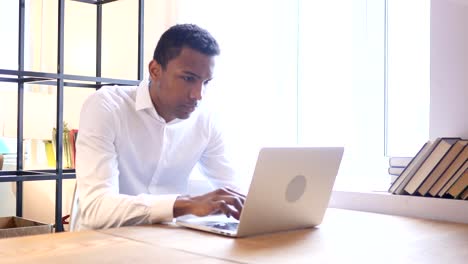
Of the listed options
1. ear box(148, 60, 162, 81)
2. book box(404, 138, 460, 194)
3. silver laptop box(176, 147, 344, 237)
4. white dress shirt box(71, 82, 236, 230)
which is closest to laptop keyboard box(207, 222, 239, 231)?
silver laptop box(176, 147, 344, 237)

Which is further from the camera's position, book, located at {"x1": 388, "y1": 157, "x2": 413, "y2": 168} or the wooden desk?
book, located at {"x1": 388, "y1": 157, "x2": 413, "y2": 168}

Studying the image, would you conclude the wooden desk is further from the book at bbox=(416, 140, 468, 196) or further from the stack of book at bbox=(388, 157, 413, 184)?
the stack of book at bbox=(388, 157, 413, 184)

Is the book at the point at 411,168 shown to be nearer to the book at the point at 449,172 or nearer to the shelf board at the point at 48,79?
the book at the point at 449,172

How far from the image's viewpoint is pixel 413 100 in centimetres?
237

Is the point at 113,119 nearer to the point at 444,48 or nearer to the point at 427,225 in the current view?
the point at 427,225

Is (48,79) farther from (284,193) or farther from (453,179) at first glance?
(453,179)

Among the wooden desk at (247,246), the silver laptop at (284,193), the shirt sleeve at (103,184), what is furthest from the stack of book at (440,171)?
the shirt sleeve at (103,184)

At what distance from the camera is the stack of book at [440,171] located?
1.83m

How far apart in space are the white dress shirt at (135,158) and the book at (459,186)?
0.75 meters

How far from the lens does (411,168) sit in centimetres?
198

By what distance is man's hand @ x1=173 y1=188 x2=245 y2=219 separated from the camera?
149 cm

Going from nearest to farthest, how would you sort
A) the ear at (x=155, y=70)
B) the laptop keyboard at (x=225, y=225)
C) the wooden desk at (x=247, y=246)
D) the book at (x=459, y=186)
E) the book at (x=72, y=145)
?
the wooden desk at (x=247, y=246) < the laptop keyboard at (x=225, y=225) < the book at (x=459, y=186) < the ear at (x=155, y=70) < the book at (x=72, y=145)

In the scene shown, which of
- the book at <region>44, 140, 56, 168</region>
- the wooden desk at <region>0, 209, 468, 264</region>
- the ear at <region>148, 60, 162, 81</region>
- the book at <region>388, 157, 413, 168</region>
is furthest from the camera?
the book at <region>44, 140, 56, 168</region>

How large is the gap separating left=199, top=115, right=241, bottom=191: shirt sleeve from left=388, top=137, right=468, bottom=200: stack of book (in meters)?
0.62
